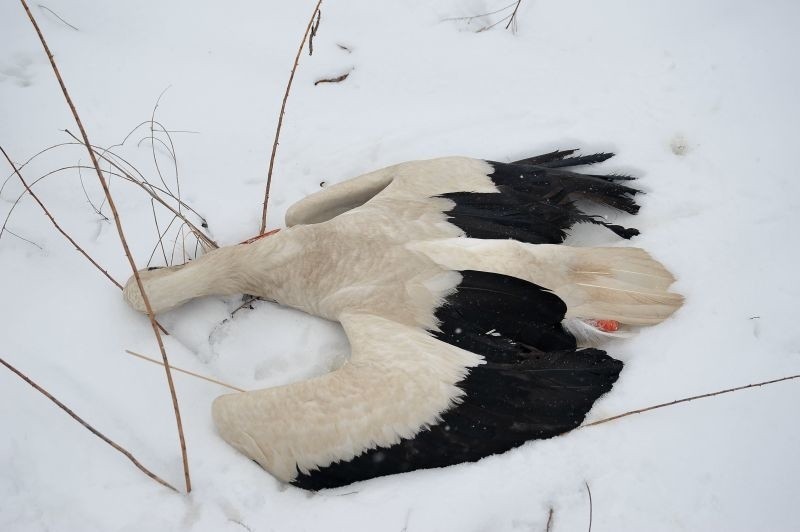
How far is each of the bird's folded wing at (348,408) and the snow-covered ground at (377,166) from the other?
0.19 m

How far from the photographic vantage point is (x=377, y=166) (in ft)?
11.9

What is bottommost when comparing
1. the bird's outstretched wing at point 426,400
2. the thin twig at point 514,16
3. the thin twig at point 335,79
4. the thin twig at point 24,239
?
the bird's outstretched wing at point 426,400

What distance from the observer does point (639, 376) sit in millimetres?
2545

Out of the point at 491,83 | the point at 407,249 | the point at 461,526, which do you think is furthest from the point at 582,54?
the point at 461,526

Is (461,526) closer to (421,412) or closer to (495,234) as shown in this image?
(421,412)

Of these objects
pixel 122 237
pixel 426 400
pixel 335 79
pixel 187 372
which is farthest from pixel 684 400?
pixel 335 79

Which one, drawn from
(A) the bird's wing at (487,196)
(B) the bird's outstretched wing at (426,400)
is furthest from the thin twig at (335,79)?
(B) the bird's outstretched wing at (426,400)

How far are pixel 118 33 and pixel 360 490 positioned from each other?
3.63 meters

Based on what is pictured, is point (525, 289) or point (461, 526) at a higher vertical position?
point (525, 289)

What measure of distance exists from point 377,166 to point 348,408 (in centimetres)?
183

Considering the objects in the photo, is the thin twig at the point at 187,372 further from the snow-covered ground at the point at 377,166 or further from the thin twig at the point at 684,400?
the thin twig at the point at 684,400

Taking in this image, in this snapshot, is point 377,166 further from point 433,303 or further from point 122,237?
point 122,237

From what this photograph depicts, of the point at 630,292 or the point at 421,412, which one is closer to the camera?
the point at 421,412

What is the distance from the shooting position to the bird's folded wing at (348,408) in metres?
2.25
